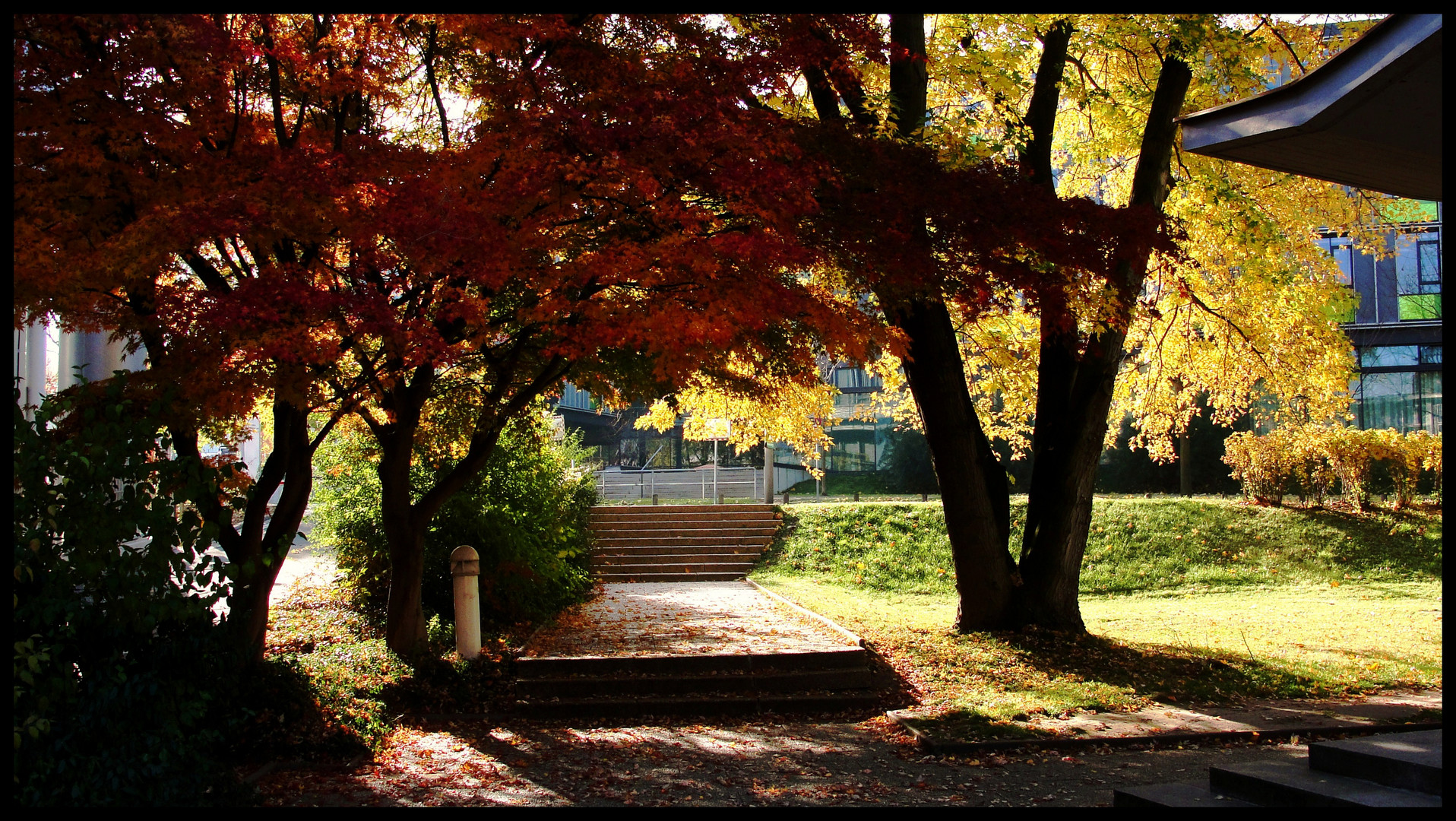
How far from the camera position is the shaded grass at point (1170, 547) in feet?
61.0

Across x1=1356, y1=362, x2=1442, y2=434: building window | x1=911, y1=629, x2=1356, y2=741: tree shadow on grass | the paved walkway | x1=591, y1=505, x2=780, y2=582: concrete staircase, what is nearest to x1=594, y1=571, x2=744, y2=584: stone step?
x1=591, y1=505, x2=780, y2=582: concrete staircase

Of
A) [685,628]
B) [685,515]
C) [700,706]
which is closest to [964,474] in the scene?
[685,628]

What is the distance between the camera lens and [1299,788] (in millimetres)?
4758

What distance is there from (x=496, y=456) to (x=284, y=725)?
5.99m

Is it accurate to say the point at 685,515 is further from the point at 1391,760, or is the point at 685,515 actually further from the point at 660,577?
the point at 1391,760

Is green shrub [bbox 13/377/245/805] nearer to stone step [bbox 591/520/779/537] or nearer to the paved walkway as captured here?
the paved walkway

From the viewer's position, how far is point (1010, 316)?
14.9 meters

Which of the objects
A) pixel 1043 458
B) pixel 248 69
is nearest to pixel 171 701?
pixel 248 69

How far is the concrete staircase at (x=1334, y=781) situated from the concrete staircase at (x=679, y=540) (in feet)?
48.4

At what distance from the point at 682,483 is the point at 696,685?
2489cm

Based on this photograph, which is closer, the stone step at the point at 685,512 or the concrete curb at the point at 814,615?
the concrete curb at the point at 814,615

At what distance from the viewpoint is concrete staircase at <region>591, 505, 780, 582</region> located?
66.1 feet

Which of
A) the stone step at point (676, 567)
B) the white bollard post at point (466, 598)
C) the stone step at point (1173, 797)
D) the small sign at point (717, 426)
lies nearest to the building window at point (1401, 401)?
the stone step at point (676, 567)

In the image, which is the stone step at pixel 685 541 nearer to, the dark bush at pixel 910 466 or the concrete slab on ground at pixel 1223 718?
the dark bush at pixel 910 466
